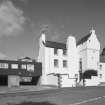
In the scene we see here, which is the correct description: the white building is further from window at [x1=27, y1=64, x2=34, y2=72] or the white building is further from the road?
the road

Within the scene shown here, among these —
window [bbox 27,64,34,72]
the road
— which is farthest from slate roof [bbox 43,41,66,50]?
the road

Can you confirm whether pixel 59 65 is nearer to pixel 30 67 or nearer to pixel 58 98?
pixel 30 67

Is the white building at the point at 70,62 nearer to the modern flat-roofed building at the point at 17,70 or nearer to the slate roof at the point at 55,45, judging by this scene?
the slate roof at the point at 55,45

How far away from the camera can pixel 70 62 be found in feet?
148

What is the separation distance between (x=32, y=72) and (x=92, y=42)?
2069 cm

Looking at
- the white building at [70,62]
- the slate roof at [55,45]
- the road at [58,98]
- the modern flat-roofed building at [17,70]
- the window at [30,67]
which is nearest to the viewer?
the road at [58,98]

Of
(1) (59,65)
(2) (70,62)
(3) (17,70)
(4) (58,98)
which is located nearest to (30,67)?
(3) (17,70)

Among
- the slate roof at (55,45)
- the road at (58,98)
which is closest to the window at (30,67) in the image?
the slate roof at (55,45)

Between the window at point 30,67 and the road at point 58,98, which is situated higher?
the window at point 30,67

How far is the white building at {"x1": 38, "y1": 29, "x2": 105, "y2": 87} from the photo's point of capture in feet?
130

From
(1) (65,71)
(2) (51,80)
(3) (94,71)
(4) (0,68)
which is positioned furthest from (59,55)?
(4) (0,68)

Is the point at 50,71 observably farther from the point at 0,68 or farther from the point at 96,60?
the point at 96,60

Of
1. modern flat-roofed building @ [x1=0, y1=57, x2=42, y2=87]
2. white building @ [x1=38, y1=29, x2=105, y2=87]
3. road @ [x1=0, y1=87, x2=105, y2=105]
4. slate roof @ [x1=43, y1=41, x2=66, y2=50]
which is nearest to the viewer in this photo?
road @ [x1=0, y1=87, x2=105, y2=105]

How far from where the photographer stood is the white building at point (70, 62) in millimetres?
39500
